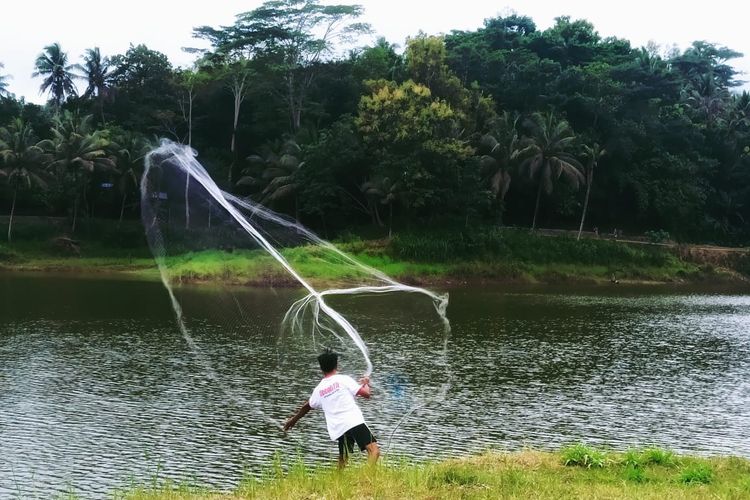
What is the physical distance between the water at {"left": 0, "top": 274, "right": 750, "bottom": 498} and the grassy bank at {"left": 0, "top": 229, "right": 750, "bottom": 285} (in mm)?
14561

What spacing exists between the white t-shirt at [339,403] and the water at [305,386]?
349 cm

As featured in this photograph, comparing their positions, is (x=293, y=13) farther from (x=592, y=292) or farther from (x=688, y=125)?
(x=688, y=125)

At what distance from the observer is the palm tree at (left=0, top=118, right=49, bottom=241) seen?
5672 centimetres

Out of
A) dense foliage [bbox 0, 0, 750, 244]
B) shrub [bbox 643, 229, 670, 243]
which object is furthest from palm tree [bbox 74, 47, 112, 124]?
shrub [bbox 643, 229, 670, 243]

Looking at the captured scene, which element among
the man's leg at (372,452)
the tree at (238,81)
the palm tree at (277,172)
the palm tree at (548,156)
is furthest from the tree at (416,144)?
the man's leg at (372,452)

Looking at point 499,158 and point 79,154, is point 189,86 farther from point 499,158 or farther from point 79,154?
point 499,158

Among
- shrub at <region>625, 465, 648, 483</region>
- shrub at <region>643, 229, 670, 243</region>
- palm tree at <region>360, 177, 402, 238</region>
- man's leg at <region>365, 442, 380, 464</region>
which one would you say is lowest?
shrub at <region>625, 465, 648, 483</region>

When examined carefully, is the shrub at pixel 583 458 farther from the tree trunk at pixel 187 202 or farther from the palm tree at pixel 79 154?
the palm tree at pixel 79 154

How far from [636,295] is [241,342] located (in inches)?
1199

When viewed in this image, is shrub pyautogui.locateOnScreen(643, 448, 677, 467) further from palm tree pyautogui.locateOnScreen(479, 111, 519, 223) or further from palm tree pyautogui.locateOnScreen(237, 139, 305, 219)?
palm tree pyautogui.locateOnScreen(479, 111, 519, 223)

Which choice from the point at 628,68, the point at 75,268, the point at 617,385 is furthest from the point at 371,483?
the point at 628,68

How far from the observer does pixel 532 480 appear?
29.0ft

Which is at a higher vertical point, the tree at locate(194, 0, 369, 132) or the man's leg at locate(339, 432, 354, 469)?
the tree at locate(194, 0, 369, 132)

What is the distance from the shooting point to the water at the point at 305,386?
46.0 feet
